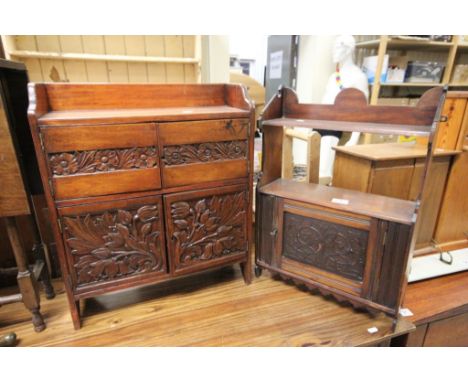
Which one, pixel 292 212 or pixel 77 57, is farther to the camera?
pixel 77 57

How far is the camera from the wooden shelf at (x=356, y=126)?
1086 mm

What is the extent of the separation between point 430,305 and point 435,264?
13.5 inches

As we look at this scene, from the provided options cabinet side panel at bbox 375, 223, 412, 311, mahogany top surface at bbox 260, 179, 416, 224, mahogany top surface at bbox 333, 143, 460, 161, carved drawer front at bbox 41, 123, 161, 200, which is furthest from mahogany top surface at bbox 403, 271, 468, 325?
carved drawer front at bbox 41, 123, 161, 200

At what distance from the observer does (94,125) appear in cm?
102

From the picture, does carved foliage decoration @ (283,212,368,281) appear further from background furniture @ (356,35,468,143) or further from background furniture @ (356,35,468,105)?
background furniture @ (356,35,468,105)

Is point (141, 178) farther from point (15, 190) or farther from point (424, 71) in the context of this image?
point (424, 71)

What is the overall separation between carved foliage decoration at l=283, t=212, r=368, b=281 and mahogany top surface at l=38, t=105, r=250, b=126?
0.54 metres

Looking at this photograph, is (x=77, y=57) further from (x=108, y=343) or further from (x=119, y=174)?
(x=108, y=343)

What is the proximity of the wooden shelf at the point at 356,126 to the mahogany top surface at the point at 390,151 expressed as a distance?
24 centimetres

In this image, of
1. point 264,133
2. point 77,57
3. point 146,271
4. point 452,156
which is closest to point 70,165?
point 146,271

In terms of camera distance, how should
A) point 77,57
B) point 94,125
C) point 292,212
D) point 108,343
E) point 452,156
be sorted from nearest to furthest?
point 94,125 < point 108,343 < point 292,212 < point 452,156 < point 77,57

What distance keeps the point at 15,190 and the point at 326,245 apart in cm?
122

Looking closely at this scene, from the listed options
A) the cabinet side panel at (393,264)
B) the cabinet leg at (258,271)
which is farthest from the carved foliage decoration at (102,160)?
the cabinet side panel at (393,264)

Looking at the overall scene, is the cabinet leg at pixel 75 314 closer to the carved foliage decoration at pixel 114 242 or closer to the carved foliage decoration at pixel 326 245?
the carved foliage decoration at pixel 114 242
